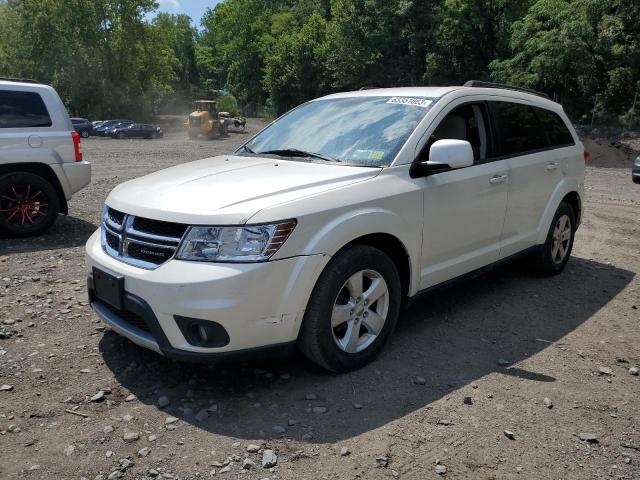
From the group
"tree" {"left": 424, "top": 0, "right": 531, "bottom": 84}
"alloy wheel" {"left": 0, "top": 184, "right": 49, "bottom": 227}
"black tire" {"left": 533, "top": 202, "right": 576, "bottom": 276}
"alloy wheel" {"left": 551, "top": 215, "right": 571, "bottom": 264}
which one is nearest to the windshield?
"black tire" {"left": 533, "top": 202, "right": 576, "bottom": 276}

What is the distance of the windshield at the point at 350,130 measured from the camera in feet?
13.8

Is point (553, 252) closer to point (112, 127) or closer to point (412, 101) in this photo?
point (412, 101)

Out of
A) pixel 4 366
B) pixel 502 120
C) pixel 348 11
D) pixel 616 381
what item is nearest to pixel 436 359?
pixel 616 381

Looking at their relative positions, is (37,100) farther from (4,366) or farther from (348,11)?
(348,11)

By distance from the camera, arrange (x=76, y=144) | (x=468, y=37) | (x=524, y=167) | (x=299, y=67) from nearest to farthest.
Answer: (x=524, y=167) < (x=76, y=144) < (x=468, y=37) < (x=299, y=67)

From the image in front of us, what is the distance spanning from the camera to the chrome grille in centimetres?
341

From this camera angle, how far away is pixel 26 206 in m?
7.58

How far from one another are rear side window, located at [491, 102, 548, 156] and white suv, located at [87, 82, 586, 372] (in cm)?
2

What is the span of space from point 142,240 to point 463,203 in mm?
2321

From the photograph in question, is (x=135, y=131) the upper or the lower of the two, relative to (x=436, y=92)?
lower

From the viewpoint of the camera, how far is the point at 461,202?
4.46m

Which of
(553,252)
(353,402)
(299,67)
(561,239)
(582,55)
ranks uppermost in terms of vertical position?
(299,67)

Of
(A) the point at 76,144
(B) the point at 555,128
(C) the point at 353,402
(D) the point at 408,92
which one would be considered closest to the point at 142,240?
(C) the point at 353,402

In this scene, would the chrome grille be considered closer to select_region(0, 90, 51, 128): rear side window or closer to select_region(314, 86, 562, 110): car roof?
select_region(314, 86, 562, 110): car roof
